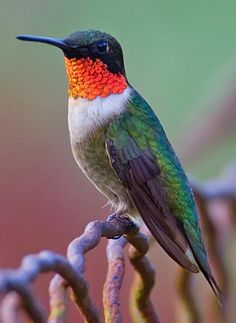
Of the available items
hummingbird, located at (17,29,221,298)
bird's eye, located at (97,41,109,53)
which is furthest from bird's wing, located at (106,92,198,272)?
bird's eye, located at (97,41,109,53)

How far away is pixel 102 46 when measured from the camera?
1757mm

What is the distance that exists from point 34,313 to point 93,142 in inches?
31.7

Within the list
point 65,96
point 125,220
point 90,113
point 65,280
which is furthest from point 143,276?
point 65,96

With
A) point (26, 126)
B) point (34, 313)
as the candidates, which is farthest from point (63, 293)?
point (26, 126)

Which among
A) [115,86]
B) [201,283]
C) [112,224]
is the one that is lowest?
[201,283]

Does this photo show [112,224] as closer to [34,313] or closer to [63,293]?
[63,293]

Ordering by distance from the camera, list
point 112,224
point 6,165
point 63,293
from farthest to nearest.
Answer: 1. point 6,165
2. point 112,224
3. point 63,293

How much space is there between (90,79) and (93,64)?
34 millimetres

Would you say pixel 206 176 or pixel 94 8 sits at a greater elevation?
pixel 94 8

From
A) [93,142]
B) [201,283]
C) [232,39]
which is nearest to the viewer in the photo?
[93,142]

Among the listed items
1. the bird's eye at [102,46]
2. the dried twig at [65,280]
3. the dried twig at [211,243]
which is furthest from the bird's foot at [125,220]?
the bird's eye at [102,46]

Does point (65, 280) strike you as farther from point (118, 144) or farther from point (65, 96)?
point (65, 96)

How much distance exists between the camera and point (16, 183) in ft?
8.42

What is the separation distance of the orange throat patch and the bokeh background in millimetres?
187
